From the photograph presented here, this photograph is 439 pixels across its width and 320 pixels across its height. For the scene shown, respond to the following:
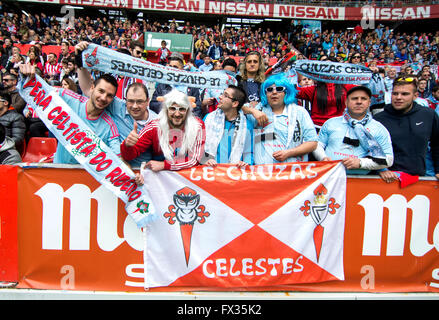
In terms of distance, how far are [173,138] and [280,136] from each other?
3.31 feet

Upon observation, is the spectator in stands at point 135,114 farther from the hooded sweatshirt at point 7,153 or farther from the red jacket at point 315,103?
the red jacket at point 315,103

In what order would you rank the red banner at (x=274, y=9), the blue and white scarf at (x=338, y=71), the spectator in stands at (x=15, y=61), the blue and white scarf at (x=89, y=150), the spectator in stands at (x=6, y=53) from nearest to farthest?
the blue and white scarf at (x=89, y=150) → the blue and white scarf at (x=338, y=71) → the spectator in stands at (x=15, y=61) → the spectator in stands at (x=6, y=53) → the red banner at (x=274, y=9)

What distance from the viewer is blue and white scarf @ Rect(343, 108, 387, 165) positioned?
2.90 metres

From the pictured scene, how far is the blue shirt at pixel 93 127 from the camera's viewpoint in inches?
115

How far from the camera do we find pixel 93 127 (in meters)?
2.92

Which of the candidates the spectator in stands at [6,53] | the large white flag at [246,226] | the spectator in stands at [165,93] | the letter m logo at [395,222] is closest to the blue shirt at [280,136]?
the large white flag at [246,226]

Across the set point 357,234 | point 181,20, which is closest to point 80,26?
point 181,20

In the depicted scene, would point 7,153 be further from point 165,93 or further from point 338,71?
point 338,71

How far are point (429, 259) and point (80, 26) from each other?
73.3 ft

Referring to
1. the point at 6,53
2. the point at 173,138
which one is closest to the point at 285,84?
the point at 173,138

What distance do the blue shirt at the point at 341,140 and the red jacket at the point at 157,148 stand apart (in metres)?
1.26

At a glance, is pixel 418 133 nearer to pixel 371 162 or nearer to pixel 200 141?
pixel 371 162

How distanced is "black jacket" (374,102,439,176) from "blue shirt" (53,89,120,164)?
8.64ft

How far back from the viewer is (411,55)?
19500 millimetres
